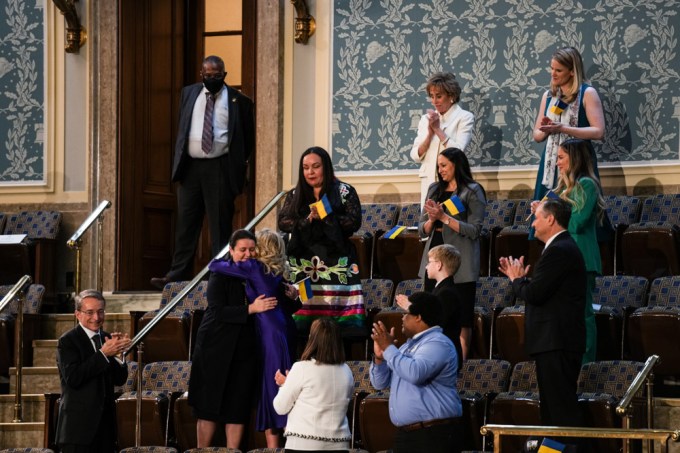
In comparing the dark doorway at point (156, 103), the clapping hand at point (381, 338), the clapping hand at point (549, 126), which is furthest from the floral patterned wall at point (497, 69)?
the clapping hand at point (381, 338)

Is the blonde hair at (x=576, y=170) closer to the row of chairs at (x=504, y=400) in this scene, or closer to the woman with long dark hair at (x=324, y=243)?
the row of chairs at (x=504, y=400)

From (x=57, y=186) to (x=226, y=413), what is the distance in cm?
397

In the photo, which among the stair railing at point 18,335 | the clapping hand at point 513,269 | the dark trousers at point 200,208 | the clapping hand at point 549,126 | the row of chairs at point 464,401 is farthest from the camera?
the dark trousers at point 200,208

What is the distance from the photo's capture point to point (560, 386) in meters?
5.23

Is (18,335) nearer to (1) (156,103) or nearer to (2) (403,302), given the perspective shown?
(2) (403,302)

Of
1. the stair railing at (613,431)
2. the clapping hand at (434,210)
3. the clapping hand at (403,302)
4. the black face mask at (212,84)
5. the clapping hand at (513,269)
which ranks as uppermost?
the black face mask at (212,84)

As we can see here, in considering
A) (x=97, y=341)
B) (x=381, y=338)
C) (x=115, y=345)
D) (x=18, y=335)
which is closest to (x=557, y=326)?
(x=381, y=338)

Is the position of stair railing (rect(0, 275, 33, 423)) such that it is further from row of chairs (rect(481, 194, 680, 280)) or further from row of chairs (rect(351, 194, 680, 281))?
row of chairs (rect(481, 194, 680, 280))

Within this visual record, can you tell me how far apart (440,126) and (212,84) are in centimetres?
149

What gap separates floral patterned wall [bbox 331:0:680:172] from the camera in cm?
823

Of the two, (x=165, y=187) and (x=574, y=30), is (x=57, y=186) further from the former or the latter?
(x=574, y=30)

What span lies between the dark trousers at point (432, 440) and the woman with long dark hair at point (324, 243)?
1323mm

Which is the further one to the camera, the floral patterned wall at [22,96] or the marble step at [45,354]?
the floral patterned wall at [22,96]

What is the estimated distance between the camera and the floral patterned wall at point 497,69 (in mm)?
8234
